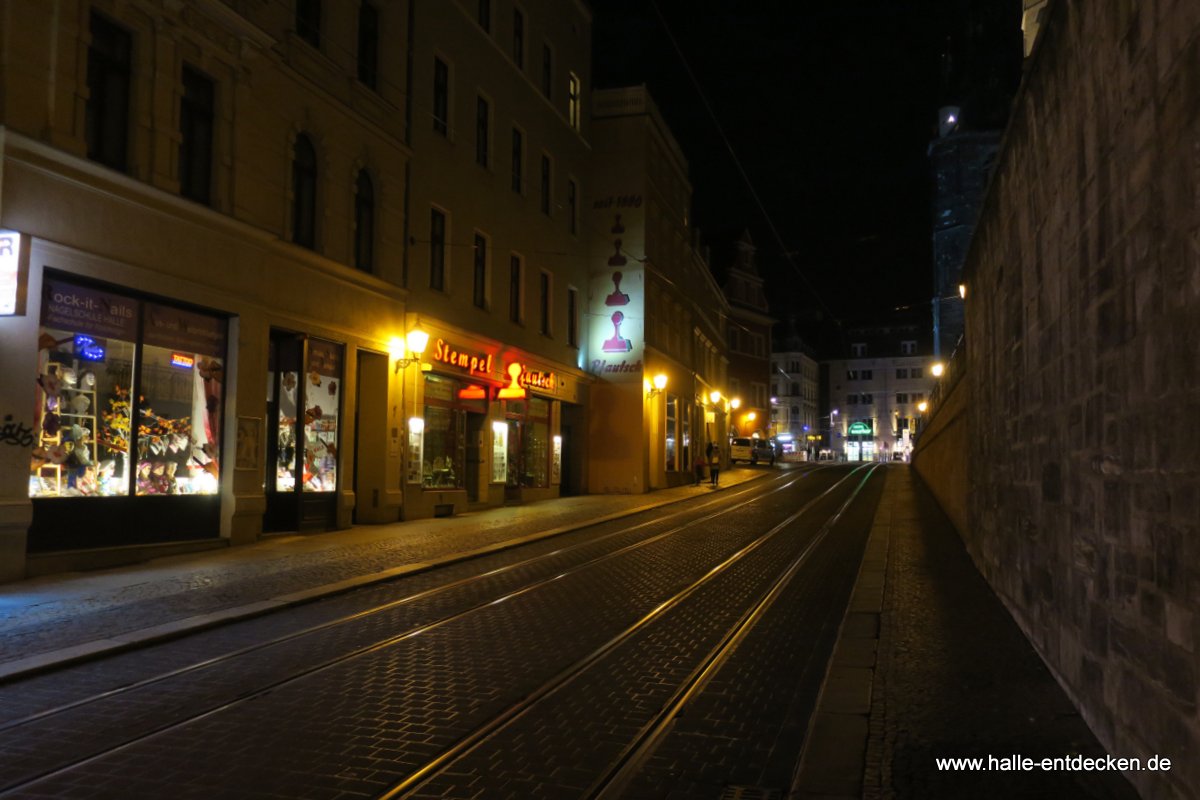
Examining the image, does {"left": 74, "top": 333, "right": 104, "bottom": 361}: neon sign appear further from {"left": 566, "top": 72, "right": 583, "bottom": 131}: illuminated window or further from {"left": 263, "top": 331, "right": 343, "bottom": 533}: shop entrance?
{"left": 566, "top": 72, "right": 583, "bottom": 131}: illuminated window

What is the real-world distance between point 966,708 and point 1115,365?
2.62 m

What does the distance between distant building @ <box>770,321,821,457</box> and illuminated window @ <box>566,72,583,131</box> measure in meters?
64.9

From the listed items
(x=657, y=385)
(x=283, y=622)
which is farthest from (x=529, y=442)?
(x=283, y=622)

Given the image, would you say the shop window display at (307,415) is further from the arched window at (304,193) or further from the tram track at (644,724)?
the tram track at (644,724)

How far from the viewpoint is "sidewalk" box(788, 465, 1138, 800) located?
4.71m

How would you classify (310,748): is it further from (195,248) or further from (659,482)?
(659,482)

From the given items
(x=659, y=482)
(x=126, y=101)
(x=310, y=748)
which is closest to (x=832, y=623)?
(x=310, y=748)

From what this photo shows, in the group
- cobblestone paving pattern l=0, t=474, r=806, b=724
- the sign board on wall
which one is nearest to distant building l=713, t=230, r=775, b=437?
the sign board on wall

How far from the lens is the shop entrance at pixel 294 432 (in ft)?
54.1

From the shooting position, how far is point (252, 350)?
15.0m

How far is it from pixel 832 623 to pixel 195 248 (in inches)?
416

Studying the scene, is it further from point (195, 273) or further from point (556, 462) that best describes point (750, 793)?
point (556, 462)

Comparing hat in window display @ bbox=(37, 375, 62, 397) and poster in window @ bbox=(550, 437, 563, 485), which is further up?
hat in window display @ bbox=(37, 375, 62, 397)

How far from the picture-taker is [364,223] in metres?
18.8
